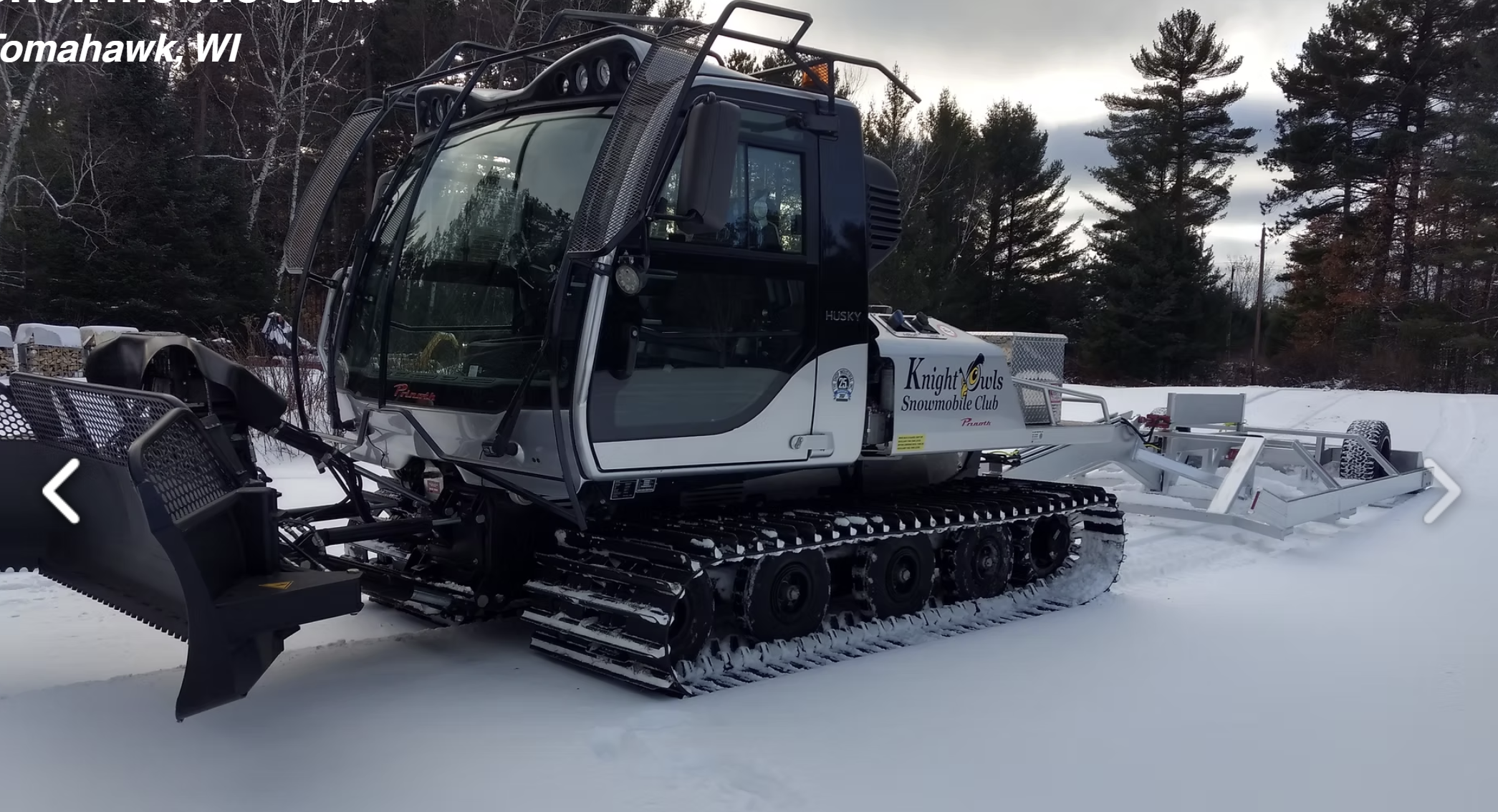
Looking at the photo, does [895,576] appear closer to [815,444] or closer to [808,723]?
[815,444]

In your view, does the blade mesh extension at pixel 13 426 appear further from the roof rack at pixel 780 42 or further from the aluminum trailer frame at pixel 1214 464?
the aluminum trailer frame at pixel 1214 464

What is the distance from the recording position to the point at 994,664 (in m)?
5.18

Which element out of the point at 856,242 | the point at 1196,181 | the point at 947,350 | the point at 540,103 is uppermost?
the point at 1196,181

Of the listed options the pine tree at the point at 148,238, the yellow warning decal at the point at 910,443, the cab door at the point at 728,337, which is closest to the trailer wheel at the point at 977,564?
the yellow warning decal at the point at 910,443

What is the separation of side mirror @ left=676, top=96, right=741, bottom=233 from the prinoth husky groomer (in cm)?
1

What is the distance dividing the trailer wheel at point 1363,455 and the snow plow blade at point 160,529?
9612 mm

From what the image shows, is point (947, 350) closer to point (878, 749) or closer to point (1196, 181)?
point (878, 749)

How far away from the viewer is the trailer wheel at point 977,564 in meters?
5.87

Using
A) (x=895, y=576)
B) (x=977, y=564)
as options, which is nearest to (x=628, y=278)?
(x=895, y=576)

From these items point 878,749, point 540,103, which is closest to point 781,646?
point 878,749

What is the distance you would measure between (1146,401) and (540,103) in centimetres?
1618

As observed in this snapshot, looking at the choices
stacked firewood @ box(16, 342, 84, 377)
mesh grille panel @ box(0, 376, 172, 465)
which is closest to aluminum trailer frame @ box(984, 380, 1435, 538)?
mesh grille panel @ box(0, 376, 172, 465)

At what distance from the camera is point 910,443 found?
17.9 ft

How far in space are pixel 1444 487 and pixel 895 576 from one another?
27.2 ft
